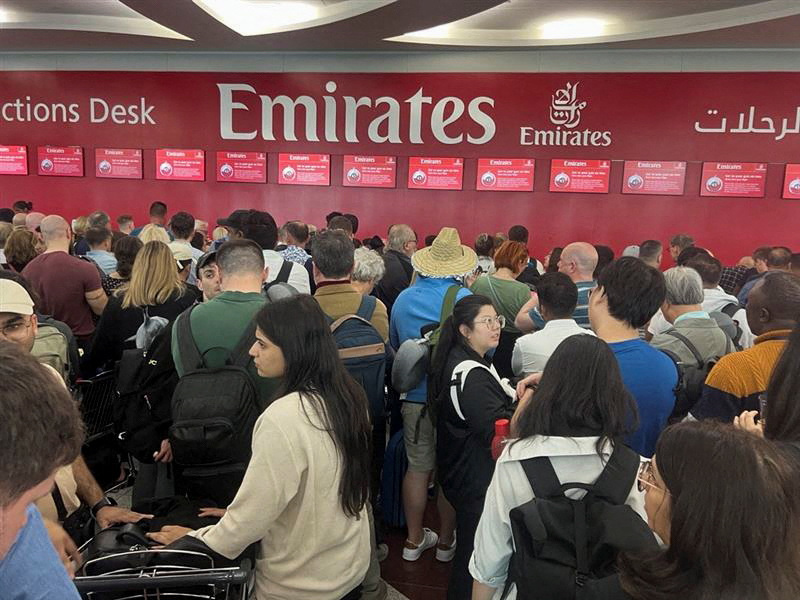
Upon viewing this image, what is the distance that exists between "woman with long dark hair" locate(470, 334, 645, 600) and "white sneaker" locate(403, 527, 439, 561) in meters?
1.35

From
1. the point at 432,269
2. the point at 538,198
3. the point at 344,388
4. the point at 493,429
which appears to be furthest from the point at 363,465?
the point at 538,198

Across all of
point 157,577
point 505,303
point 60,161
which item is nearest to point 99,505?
point 157,577

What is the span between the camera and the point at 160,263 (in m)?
A: 2.95

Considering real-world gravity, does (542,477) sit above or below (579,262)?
below

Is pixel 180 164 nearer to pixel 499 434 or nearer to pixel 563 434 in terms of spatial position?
pixel 499 434

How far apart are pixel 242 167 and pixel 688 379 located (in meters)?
7.30

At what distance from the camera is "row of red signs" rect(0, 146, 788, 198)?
747 centimetres

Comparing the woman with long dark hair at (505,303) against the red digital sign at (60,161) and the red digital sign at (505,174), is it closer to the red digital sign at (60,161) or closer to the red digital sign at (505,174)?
the red digital sign at (505,174)

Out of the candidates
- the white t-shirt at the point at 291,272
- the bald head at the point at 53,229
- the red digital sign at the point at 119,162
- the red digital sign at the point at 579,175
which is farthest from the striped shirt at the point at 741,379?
the red digital sign at the point at 119,162

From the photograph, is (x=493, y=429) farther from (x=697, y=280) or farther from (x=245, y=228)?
(x=245, y=228)

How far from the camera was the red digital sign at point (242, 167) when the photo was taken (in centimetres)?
837

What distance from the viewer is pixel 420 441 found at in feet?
9.02

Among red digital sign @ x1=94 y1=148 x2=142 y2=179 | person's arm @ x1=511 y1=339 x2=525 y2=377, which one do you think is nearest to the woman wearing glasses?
person's arm @ x1=511 y1=339 x2=525 y2=377

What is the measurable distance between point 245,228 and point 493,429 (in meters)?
2.13
